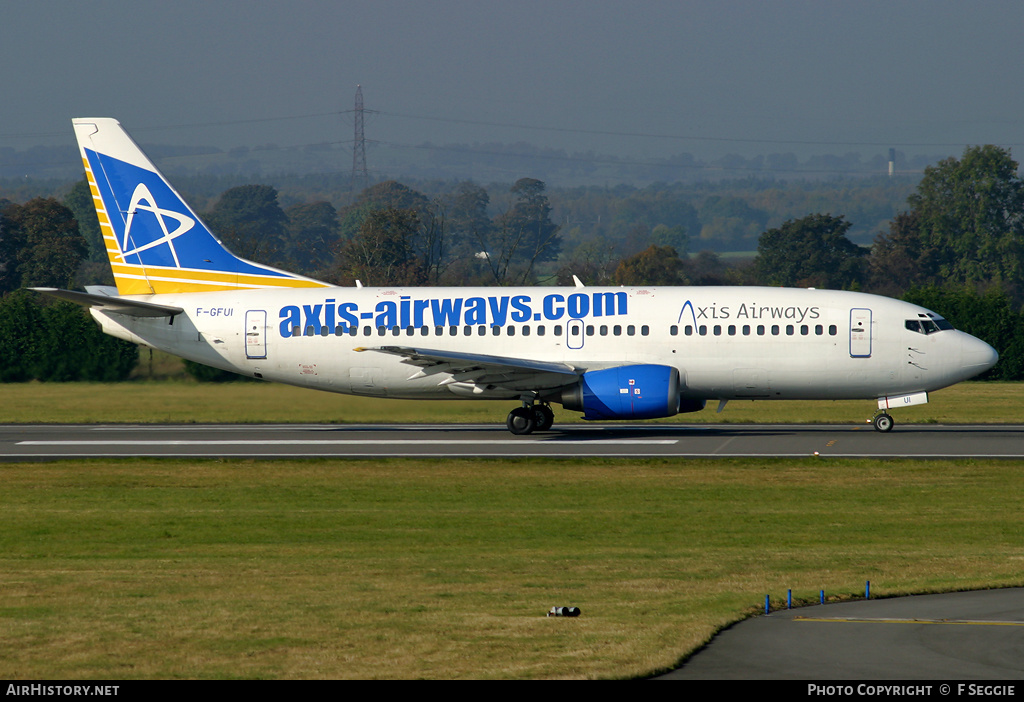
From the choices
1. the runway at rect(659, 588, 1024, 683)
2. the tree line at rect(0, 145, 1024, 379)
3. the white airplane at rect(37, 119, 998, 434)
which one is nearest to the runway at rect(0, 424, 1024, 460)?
the white airplane at rect(37, 119, 998, 434)

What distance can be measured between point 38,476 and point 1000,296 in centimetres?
5401

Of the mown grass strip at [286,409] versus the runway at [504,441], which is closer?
the runway at [504,441]

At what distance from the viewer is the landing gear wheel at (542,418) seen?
35594mm

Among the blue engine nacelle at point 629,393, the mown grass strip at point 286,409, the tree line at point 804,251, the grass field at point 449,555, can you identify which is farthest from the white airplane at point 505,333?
the tree line at point 804,251

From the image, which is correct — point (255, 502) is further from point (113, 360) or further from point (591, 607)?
point (113, 360)

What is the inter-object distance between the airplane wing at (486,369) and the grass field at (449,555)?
487 centimetres

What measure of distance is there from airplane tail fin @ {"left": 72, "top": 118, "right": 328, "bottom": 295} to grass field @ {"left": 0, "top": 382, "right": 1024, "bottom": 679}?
32.2ft

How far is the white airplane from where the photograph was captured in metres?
34.0

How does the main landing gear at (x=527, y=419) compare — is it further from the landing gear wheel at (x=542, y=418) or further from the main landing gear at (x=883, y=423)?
the main landing gear at (x=883, y=423)

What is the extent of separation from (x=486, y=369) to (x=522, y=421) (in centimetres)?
235

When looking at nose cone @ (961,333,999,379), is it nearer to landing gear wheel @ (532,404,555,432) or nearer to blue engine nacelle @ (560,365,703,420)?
blue engine nacelle @ (560,365,703,420)

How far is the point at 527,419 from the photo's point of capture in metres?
35.2

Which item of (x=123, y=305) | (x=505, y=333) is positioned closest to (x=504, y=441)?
(x=505, y=333)

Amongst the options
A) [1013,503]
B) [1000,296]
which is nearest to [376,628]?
[1013,503]
